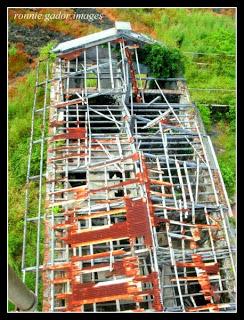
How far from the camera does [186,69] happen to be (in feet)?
72.6

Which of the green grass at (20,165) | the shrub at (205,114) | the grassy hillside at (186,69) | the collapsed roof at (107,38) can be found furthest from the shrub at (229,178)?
the green grass at (20,165)

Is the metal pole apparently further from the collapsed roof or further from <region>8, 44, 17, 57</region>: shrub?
<region>8, 44, 17, 57</region>: shrub

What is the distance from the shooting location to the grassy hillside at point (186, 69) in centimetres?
1711

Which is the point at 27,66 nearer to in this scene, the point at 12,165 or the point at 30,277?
the point at 12,165

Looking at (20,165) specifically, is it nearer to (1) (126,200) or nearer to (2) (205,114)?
(1) (126,200)

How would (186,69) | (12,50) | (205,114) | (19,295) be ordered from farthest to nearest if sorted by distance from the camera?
(12,50), (186,69), (205,114), (19,295)

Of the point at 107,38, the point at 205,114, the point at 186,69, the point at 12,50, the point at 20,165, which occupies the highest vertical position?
the point at 12,50

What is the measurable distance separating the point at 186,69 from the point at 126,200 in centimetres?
1242

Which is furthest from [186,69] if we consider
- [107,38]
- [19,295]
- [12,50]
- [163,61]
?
[19,295]

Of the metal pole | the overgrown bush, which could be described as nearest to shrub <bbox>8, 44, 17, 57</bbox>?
the overgrown bush

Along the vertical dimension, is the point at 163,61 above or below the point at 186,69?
below

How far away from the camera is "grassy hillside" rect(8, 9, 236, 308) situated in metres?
17.1

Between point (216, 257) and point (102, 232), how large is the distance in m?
3.19

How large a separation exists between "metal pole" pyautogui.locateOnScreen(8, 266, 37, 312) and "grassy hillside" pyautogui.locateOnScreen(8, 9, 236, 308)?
13.6ft
